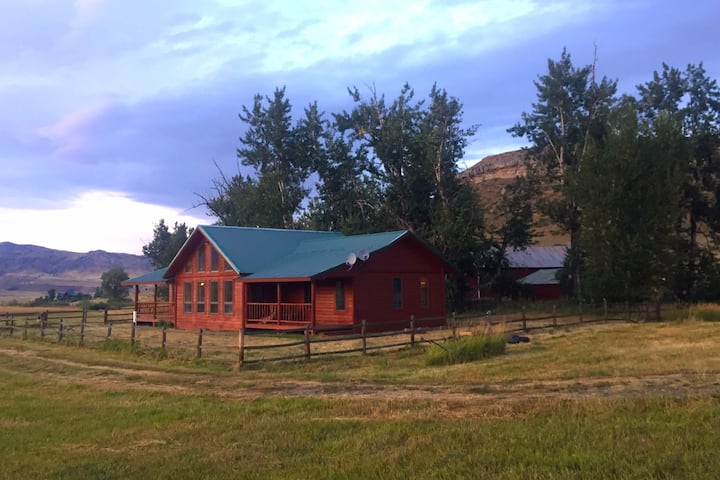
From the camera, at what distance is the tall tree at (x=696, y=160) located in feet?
132

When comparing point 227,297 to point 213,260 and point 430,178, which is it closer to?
point 213,260

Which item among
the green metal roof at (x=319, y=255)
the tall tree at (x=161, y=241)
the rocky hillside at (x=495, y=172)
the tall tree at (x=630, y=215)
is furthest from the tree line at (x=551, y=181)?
the rocky hillside at (x=495, y=172)

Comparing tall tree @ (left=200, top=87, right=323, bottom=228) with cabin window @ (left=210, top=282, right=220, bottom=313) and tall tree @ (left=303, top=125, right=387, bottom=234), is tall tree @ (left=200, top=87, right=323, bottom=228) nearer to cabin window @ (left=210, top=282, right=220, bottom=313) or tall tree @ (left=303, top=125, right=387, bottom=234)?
tall tree @ (left=303, top=125, right=387, bottom=234)

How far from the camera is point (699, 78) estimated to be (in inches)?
1786

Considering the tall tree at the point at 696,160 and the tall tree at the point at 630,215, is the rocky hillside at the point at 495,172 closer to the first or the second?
the tall tree at the point at 696,160

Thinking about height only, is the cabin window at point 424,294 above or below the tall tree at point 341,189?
below

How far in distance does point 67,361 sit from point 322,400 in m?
11.4

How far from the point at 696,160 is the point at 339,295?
29625 millimetres

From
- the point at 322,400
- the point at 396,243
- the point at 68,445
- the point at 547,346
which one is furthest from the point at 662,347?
the point at 68,445

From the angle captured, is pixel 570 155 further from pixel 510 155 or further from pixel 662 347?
pixel 510 155

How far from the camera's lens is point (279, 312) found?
2789cm

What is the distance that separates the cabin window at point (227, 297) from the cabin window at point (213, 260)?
1.15 meters

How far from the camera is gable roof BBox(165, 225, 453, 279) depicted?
91.4 feet

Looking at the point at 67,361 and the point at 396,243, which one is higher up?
the point at 396,243
